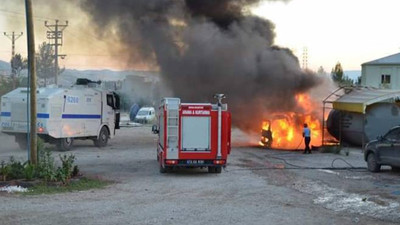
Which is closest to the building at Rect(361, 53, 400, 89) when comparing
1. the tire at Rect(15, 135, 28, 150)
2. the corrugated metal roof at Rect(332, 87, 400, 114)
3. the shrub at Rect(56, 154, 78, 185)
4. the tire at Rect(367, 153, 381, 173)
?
the corrugated metal roof at Rect(332, 87, 400, 114)

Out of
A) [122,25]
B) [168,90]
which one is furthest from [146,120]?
[122,25]

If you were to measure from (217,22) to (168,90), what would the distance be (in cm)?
455

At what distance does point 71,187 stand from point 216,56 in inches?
619

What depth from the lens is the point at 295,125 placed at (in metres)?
27.5

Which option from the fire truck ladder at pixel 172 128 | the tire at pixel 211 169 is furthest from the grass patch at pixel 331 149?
the fire truck ladder at pixel 172 128

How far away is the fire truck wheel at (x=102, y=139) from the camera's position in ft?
84.3

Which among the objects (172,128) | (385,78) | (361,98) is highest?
(385,78)

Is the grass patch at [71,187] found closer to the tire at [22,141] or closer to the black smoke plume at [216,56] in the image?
the tire at [22,141]

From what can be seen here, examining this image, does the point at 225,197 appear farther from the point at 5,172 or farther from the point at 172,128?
the point at 5,172

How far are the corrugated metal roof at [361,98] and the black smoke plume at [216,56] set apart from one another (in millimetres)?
2506

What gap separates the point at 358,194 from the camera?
12234 mm

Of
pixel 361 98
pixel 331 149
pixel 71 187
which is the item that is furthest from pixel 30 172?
pixel 361 98

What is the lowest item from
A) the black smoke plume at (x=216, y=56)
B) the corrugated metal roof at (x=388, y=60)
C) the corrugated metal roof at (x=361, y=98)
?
the corrugated metal roof at (x=361, y=98)

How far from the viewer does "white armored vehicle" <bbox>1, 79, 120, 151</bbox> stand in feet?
73.4
